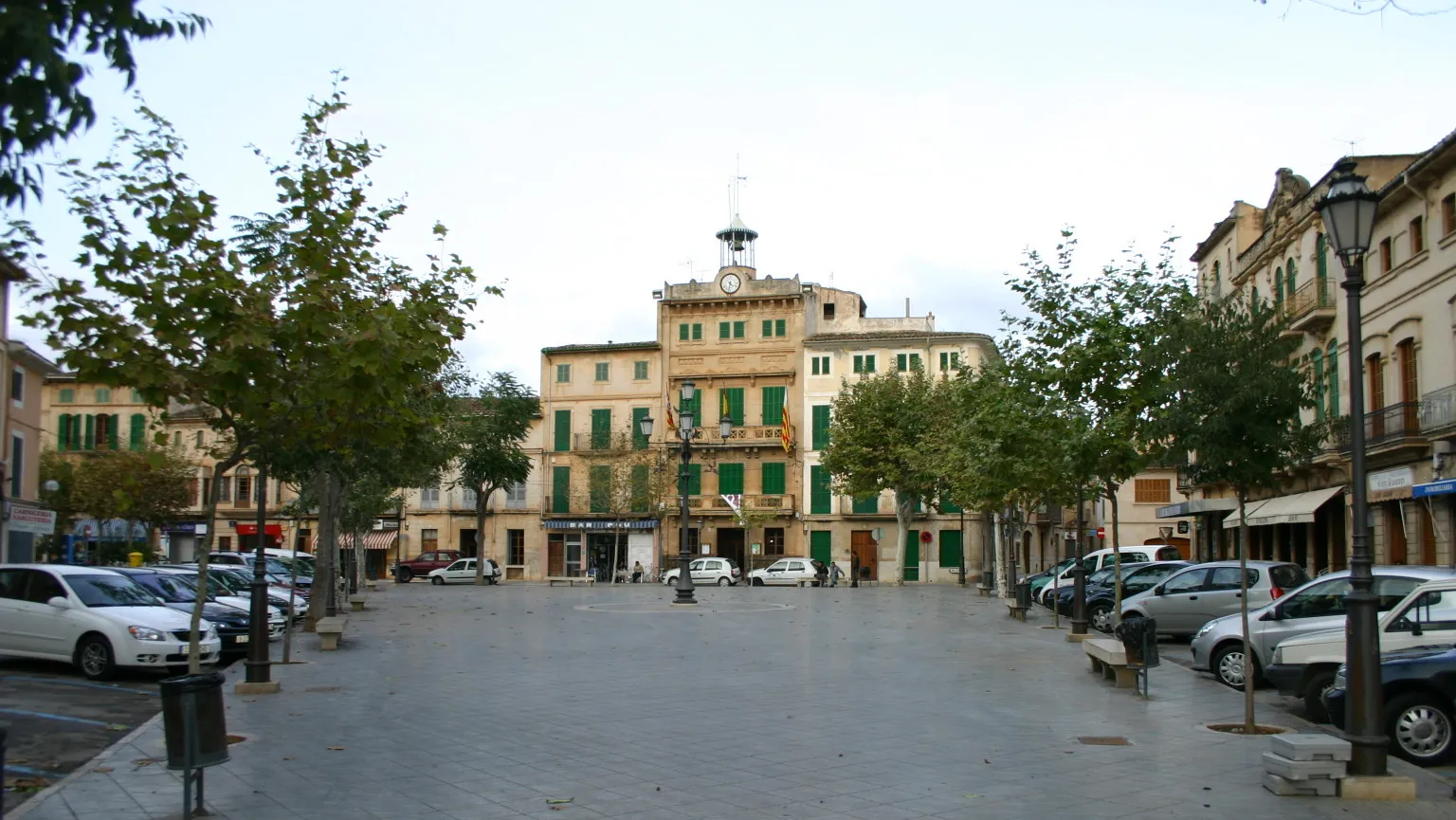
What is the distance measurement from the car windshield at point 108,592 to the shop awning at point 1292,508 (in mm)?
29218

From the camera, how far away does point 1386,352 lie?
31.4 metres

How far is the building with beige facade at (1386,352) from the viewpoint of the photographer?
1108 inches

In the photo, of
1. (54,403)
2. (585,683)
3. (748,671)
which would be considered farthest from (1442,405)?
(54,403)

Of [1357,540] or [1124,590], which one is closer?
[1357,540]

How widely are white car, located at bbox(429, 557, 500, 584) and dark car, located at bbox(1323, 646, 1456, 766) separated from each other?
50.6m

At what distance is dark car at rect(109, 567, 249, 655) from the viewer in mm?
19016

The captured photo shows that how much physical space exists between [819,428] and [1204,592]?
132 ft

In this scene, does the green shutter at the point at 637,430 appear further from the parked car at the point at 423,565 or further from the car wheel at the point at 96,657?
the car wheel at the point at 96,657

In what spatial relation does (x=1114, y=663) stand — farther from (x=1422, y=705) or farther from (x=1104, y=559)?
(x=1104, y=559)

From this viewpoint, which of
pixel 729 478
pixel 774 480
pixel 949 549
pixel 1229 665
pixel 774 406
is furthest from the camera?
pixel 729 478

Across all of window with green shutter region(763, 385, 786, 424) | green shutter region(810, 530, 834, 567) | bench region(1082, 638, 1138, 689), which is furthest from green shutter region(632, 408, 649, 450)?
bench region(1082, 638, 1138, 689)

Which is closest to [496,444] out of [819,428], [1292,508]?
[819,428]

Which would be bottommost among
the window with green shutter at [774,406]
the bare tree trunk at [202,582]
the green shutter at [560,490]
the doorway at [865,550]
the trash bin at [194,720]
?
the doorway at [865,550]

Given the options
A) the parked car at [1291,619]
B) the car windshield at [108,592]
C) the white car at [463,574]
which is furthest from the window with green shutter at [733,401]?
the parked car at [1291,619]
